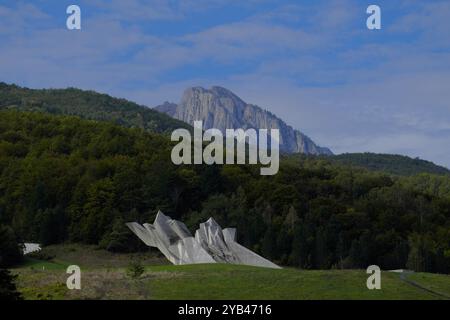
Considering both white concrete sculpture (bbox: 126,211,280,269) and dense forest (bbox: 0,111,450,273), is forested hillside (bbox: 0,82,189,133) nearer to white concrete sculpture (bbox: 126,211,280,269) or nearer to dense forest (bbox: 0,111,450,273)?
dense forest (bbox: 0,111,450,273)

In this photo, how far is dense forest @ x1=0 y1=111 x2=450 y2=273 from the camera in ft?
184

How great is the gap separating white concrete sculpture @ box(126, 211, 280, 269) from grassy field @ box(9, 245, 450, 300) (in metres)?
3.84

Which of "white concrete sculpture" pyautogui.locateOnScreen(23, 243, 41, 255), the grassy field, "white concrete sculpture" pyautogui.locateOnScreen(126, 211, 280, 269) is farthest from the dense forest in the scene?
the grassy field

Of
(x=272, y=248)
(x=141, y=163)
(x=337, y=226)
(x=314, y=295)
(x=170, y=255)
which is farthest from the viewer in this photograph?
(x=141, y=163)

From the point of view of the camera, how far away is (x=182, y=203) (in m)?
66.9

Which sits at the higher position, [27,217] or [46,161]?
[46,161]

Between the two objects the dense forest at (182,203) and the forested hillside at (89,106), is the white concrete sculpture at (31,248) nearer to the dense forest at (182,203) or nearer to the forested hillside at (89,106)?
the dense forest at (182,203)

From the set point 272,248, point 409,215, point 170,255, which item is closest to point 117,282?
point 170,255

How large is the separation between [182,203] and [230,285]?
42866 mm

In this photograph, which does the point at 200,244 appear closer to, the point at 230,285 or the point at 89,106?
the point at 230,285
